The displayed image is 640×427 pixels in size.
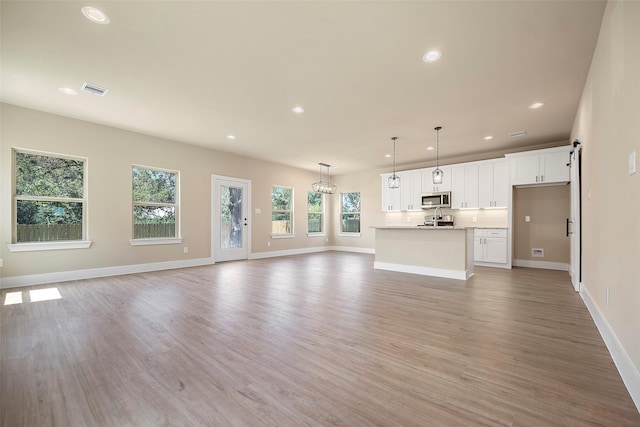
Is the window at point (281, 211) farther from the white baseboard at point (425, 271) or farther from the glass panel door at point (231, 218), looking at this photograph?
the white baseboard at point (425, 271)

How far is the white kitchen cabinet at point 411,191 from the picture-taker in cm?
788

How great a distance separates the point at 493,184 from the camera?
6.65 metres

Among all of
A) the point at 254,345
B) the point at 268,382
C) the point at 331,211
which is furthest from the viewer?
the point at 331,211

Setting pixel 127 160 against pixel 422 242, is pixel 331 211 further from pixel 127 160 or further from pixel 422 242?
pixel 127 160

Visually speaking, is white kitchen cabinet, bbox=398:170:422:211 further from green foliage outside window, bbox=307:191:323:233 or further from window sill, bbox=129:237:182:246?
window sill, bbox=129:237:182:246

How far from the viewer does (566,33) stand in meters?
2.61

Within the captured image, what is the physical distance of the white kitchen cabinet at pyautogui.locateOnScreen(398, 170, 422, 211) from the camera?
788 centimetres

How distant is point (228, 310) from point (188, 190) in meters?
4.17

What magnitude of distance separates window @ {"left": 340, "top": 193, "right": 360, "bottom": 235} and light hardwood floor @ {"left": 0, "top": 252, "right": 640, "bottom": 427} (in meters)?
6.11

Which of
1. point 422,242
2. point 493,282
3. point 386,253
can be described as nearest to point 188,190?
point 386,253

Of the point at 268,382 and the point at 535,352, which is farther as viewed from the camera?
the point at 535,352

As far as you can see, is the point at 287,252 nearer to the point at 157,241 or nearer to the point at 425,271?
the point at 157,241

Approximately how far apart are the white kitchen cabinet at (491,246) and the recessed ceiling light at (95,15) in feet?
24.4

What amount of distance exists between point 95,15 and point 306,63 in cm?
196
